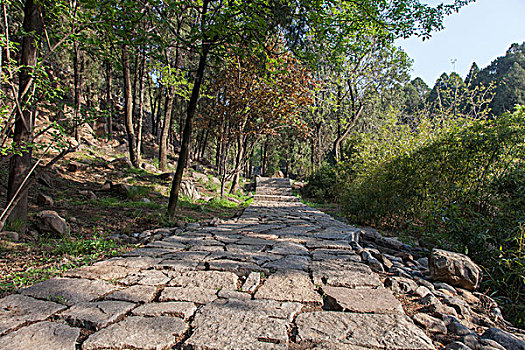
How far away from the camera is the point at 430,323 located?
1974 millimetres

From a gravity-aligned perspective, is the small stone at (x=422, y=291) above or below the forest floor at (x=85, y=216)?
below

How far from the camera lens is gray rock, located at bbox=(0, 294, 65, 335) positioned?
171cm

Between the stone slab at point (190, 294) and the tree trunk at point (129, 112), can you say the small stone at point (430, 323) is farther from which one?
the tree trunk at point (129, 112)

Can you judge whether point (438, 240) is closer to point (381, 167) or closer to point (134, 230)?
point (381, 167)

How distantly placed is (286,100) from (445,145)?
5524mm

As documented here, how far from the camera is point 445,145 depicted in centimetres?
468

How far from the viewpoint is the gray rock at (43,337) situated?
58.5 inches

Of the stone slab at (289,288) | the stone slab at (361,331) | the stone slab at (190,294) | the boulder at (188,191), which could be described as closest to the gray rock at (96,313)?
the stone slab at (190,294)

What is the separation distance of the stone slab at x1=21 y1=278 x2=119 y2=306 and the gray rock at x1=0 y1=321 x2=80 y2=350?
338mm

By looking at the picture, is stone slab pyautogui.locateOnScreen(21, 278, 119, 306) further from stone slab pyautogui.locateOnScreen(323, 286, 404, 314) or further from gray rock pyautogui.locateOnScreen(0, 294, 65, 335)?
stone slab pyautogui.locateOnScreen(323, 286, 404, 314)

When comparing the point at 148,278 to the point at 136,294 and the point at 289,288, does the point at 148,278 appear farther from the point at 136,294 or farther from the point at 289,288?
the point at 289,288

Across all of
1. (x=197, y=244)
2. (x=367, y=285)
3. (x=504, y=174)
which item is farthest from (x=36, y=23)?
(x=504, y=174)

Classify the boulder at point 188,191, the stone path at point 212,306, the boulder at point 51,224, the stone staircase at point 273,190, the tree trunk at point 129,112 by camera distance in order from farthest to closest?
the stone staircase at point 273,190 → the tree trunk at point 129,112 → the boulder at point 188,191 → the boulder at point 51,224 → the stone path at point 212,306

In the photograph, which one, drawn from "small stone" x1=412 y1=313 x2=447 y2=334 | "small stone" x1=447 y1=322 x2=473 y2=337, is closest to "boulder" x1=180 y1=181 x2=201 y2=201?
"small stone" x1=412 y1=313 x2=447 y2=334
